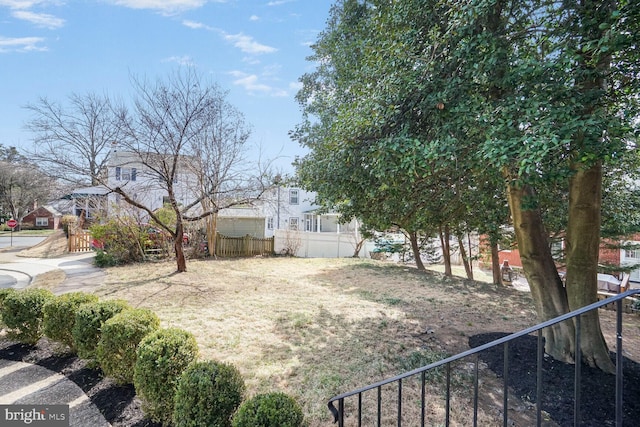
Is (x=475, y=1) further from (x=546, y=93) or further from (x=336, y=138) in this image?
(x=336, y=138)

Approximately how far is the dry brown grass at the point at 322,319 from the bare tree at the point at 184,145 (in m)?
2.44

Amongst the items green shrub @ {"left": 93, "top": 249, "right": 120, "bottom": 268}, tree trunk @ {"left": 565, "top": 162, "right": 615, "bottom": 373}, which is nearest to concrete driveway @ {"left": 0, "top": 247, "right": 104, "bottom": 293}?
green shrub @ {"left": 93, "top": 249, "right": 120, "bottom": 268}

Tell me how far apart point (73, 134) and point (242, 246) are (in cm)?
818

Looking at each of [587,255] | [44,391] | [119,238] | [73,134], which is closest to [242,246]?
[119,238]

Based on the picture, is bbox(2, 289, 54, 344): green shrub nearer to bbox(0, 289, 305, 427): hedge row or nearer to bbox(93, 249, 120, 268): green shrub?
bbox(0, 289, 305, 427): hedge row

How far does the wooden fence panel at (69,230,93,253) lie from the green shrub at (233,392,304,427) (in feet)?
49.8

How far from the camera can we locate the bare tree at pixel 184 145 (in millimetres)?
8336

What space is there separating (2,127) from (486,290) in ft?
57.3

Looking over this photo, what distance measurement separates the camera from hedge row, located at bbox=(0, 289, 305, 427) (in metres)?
2.32

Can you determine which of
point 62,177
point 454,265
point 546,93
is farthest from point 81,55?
point 454,265

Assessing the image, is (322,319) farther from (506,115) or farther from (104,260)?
(104,260)

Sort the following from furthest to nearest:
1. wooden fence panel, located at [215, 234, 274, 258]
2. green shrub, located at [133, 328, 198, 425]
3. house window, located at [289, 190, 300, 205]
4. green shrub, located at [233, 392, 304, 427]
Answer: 1. house window, located at [289, 190, 300, 205]
2. wooden fence panel, located at [215, 234, 274, 258]
3. green shrub, located at [133, 328, 198, 425]
4. green shrub, located at [233, 392, 304, 427]

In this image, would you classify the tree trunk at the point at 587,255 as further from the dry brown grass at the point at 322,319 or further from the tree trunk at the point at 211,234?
the tree trunk at the point at 211,234

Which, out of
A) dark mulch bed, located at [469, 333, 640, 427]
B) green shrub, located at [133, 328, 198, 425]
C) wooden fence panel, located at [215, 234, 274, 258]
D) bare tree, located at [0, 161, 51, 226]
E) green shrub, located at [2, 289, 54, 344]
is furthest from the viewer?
bare tree, located at [0, 161, 51, 226]
